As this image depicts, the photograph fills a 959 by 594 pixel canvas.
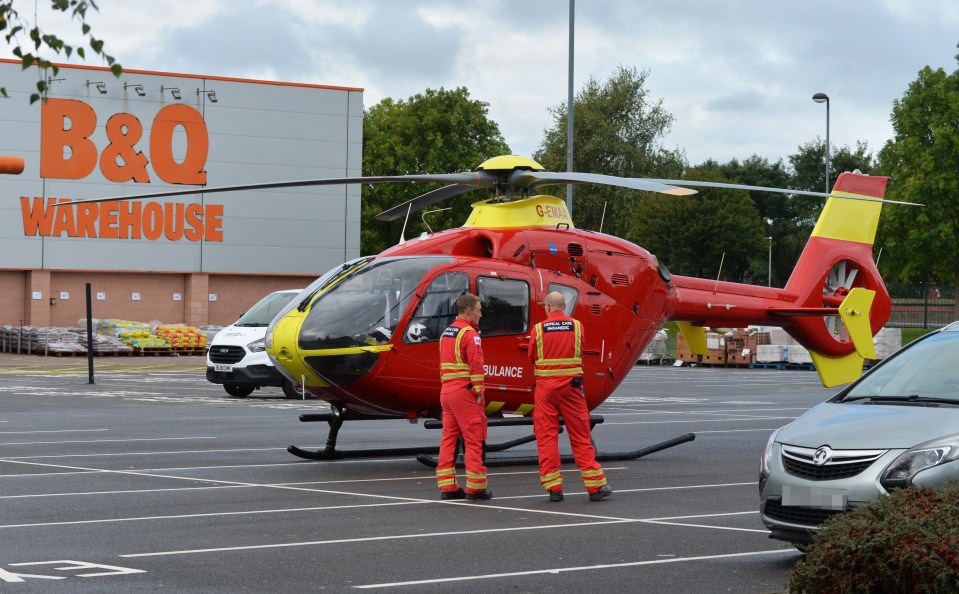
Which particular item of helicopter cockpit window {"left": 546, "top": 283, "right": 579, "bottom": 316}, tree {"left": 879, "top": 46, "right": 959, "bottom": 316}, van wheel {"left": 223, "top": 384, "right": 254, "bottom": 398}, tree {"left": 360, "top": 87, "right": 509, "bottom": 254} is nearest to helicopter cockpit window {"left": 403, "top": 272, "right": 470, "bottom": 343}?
helicopter cockpit window {"left": 546, "top": 283, "right": 579, "bottom": 316}

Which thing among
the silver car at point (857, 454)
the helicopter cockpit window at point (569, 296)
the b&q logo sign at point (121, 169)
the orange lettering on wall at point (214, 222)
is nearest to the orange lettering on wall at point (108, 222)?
the b&q logo sign at point (121, 169)

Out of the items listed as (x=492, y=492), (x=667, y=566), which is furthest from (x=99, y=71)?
(x=667, y=566)

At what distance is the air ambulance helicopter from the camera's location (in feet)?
43.9

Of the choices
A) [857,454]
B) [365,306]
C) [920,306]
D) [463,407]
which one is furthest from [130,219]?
[857,454]

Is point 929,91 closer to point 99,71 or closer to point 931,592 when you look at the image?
point 99,71

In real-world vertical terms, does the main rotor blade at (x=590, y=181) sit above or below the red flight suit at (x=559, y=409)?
above

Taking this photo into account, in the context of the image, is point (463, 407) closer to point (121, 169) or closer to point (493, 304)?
point (493, 304)

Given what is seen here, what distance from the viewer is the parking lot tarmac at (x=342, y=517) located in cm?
801

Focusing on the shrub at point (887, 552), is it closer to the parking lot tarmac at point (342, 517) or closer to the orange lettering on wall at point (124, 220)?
the parking lot tarmac at point (342, 517)

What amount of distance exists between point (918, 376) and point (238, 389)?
60.9 feet

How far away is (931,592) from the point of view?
5812 mm

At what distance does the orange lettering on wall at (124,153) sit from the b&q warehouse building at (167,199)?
4cm

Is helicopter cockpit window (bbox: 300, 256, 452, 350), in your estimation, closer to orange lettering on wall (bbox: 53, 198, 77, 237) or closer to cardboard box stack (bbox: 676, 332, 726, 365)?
cardboard box stack (bbox: 676, 332, 726, 365)

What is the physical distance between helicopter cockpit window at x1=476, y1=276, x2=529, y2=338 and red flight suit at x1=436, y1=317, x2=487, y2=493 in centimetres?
227
